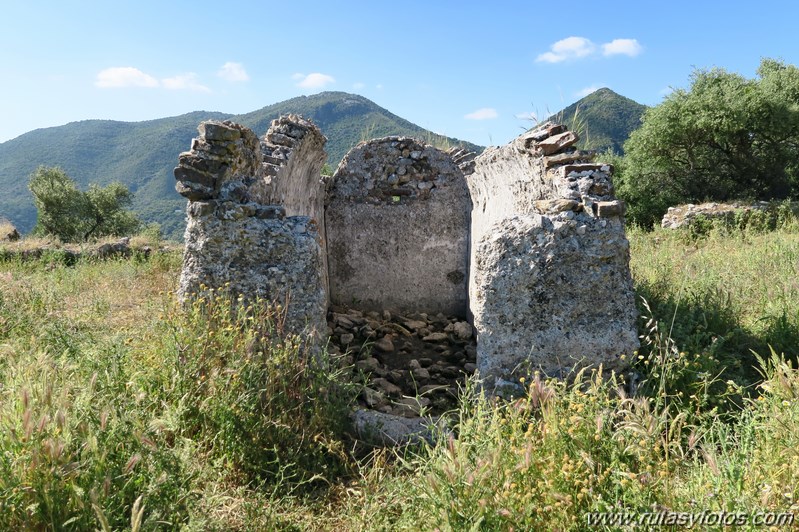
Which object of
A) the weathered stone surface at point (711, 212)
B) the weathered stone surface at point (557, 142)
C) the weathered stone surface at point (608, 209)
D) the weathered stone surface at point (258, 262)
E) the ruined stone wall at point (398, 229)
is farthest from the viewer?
the weathered stone surface at point (711, 212)

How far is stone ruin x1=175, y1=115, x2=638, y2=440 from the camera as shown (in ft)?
13.6

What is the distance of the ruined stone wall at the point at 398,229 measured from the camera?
23.7 ft

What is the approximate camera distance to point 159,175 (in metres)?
75.2

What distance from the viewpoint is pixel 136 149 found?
83.9m

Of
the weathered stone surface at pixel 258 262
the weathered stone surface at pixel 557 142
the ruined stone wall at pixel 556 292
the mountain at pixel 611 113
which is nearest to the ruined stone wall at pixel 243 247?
the weathered stone surface at pixel 258 262

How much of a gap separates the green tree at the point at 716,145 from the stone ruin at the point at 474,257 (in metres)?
15.2

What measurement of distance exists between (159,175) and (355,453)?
267 feet

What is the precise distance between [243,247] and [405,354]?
2330 millimetres

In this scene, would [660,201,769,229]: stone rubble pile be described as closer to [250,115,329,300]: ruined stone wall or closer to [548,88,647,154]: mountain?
[250,115,329,300]: ruined stone wall

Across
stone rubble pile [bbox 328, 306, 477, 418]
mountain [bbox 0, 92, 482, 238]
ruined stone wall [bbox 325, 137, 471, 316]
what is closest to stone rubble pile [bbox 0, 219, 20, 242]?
ruined stone wall [bbox 325, 137, 471, 316]

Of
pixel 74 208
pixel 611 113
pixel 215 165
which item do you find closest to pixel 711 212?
pixel 215 165

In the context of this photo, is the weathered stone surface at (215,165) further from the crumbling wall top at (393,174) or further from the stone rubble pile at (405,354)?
the crumbling wall top at (393,174)

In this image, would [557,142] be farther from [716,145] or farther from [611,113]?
[611,113]

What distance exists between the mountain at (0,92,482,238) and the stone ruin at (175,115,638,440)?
187 ft
